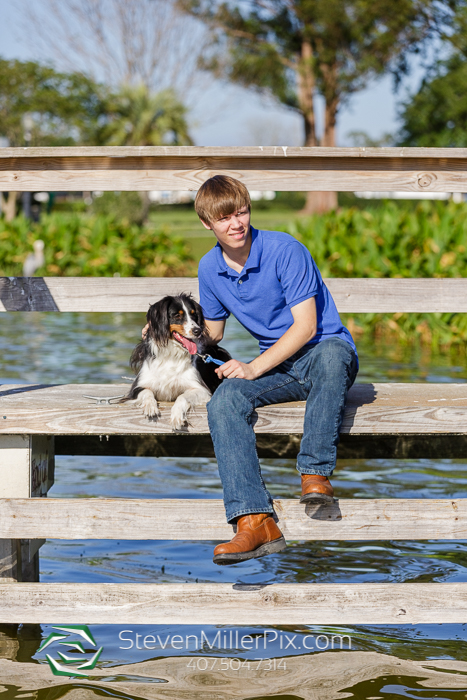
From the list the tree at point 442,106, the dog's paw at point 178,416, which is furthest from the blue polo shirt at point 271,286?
the tree at point 442,106

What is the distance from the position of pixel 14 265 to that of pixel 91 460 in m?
11.8

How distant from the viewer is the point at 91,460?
610cm

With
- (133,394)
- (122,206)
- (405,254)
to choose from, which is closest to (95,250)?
(405,254)

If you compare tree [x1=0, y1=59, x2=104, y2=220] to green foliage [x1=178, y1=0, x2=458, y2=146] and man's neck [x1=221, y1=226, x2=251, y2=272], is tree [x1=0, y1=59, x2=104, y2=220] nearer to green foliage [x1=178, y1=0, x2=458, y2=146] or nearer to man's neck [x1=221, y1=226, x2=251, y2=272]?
green foliage [x1=178, y1=0, x2=458, y2=146]

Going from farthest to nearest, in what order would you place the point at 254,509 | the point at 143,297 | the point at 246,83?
the point at 246,83 < the point at 143,297 < the point at 254,509

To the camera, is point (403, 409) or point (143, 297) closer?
point (403, 409)

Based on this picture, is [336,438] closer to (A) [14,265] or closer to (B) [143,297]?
(B) [143,297]

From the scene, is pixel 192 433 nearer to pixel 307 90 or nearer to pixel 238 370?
pixel 238 370

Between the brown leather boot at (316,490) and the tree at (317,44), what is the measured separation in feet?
98.8

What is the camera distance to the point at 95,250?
16.8 m

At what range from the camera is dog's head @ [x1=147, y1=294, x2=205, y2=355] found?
366 centimetres

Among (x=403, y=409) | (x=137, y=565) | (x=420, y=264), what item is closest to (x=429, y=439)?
(x=403, y=409)

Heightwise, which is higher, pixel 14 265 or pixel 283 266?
pixel 14 265

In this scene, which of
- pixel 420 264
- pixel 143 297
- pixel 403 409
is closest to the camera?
pixel 403 409
